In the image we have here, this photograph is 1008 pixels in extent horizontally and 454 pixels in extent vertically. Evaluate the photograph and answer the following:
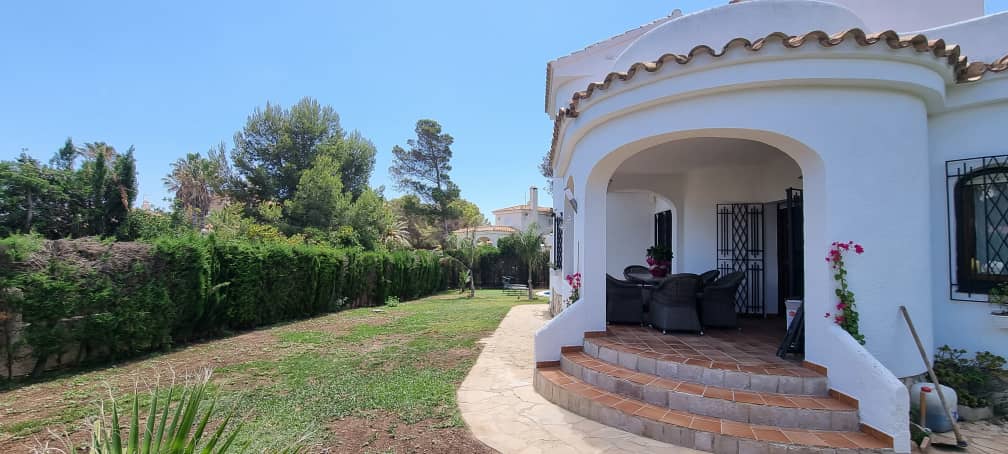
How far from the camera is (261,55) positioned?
15867 mm

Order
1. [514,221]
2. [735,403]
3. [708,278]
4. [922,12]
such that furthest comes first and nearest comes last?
[514,221] < [922,12] < [708,278] < [735,403]

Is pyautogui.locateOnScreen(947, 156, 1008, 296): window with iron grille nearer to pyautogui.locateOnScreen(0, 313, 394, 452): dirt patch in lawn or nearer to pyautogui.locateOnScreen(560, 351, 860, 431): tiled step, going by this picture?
pyautogui.locateOnScreen(560, 351, 860, 431): tiled step

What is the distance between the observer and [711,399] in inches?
180

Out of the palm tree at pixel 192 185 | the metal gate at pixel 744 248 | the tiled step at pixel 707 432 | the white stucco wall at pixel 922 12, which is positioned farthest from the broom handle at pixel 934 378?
the palm tree at pixel 192 185

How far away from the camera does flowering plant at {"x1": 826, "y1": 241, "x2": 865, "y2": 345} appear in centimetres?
471

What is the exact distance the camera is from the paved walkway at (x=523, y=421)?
4355 millimetres

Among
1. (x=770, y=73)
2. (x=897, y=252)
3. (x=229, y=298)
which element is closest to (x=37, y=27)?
(x=229, y=298)

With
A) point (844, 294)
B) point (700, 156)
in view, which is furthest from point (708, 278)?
point (844, 294)

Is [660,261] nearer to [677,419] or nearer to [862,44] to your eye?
[677,419]

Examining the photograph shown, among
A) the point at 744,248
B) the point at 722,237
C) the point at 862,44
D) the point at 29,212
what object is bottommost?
the point at 744,248

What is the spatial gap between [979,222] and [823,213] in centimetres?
243

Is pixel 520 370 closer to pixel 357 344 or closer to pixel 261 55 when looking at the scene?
pixel 357 344

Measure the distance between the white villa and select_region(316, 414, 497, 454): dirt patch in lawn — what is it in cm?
160

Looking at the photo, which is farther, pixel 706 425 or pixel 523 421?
pixel 523 421
